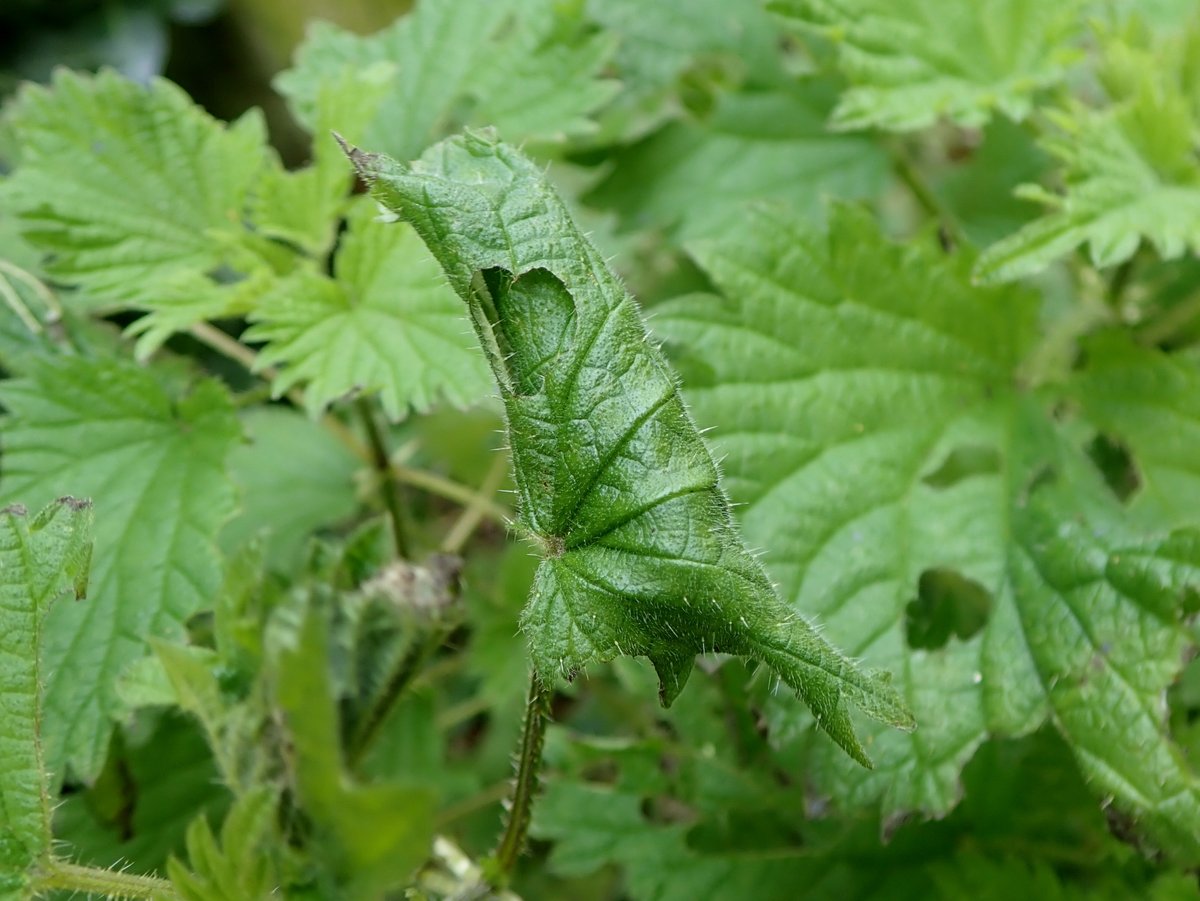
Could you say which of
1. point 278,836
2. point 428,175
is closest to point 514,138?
point 428,175

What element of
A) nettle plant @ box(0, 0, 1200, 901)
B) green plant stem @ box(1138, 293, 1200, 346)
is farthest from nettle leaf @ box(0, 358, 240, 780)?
green plant stem @ box(1138, 293, 1200, 346)

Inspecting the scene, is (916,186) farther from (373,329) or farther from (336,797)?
(336,797)

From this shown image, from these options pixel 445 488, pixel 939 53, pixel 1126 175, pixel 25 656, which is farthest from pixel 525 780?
pixel 939 53

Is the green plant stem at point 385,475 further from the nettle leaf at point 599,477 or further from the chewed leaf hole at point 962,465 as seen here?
the chewed leaf hole at point 962,465

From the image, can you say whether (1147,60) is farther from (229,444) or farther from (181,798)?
(181,798)

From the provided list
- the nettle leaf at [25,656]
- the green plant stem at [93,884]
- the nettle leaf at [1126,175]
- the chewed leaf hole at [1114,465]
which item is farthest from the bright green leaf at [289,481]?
the chewed leaf hole at [1114,465]
